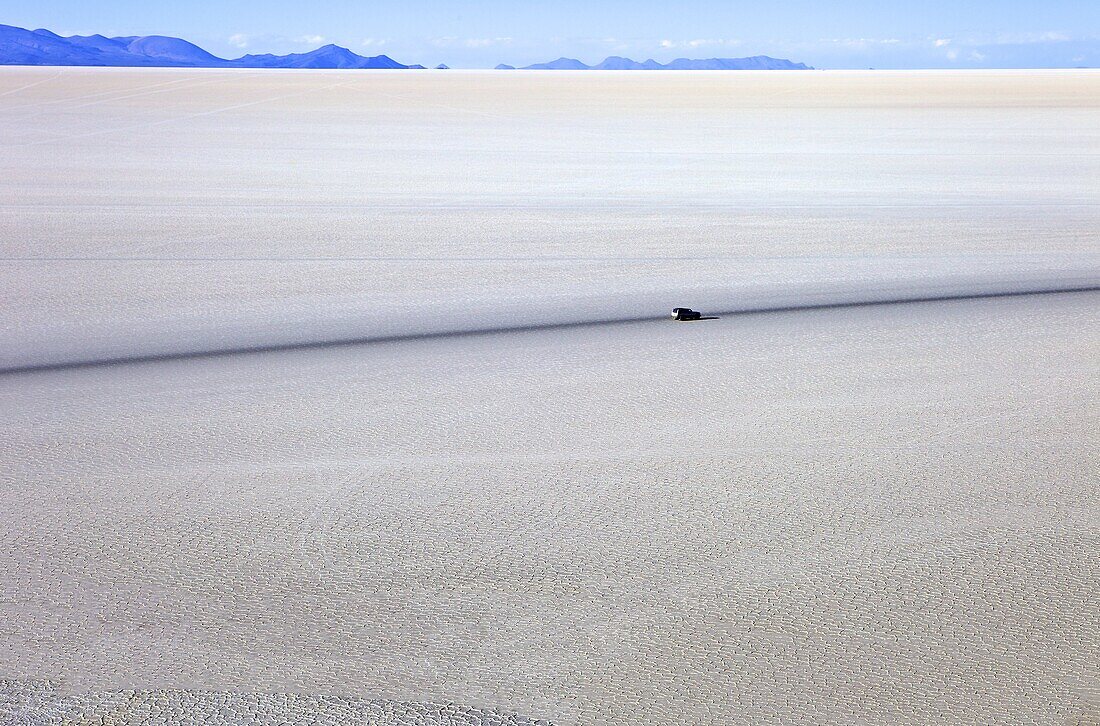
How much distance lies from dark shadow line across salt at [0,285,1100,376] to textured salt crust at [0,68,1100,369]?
0.11 metres

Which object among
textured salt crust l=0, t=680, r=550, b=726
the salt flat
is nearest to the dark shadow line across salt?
the salt flat

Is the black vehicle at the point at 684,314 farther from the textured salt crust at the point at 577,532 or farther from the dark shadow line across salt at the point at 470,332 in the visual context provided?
the textured salt crust at the point at 577,532

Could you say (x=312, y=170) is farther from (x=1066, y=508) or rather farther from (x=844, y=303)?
(x=1066, y=508)

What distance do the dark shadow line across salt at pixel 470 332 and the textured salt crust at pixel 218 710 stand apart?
10.9 ft

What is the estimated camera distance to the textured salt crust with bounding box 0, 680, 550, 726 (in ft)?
8.31

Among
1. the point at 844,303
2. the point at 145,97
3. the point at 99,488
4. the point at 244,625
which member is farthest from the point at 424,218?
the point at 145,97

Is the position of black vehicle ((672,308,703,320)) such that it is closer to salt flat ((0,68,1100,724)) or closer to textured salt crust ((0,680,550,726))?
salt flat ((0,68,1100,724))

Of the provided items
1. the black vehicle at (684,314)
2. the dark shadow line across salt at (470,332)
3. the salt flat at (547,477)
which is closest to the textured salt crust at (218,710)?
the salt flat at (547,477)

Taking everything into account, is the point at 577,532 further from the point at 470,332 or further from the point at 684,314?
the point at 684,314

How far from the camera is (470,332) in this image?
6523 millimetres

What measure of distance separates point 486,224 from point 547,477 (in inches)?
293

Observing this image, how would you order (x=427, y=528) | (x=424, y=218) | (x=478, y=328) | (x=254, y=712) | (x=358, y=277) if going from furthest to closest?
(x=424, y=218)
(x=358, y=277)
(x=478, y=328)
(x=427, y=528)
(x=254, y=712)

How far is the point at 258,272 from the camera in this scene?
8.51 metres

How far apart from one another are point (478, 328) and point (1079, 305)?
338 centimetres
